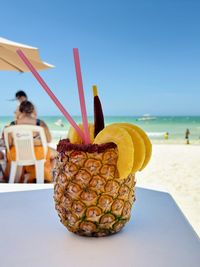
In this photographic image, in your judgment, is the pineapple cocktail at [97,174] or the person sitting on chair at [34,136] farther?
the person sitting on chair at [34,136]

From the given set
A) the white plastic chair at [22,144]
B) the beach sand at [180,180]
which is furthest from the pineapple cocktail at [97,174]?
the white plastic chair at [22,144]

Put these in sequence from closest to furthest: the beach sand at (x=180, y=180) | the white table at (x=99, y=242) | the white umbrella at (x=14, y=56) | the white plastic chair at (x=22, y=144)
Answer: the white table at (x=99, y=242), the white umbrella at (x=14, y=56), the white plastic chair at (x=22, y=144), the beach sand at (x=180, y=180)

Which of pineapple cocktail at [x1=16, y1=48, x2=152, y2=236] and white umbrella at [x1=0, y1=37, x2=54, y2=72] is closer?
pineapple cocktail at [x1=16, y1=48, x2=152, y2=236]

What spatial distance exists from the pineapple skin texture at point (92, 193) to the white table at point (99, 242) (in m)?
0.04

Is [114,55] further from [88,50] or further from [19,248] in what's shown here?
[19,248]

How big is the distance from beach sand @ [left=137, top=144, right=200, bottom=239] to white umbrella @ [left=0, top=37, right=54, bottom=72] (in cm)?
160

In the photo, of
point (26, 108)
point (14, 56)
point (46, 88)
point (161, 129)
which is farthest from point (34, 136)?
point (161, 129)

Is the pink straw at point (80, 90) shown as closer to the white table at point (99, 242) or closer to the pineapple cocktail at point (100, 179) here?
the pineapple cocktail at point (100, 179)

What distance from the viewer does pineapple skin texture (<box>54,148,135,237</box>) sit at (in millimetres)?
692

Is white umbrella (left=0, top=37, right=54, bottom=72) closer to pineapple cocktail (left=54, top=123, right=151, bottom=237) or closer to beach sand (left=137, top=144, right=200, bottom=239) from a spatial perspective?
beach sand (left=137, top=144, right=200, bottom=239)

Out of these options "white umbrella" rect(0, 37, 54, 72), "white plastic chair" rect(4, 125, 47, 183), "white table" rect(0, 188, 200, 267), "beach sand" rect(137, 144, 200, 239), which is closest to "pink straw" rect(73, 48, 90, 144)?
"white table" rect(0, 188, 200, 267)

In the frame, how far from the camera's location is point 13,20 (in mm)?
50219

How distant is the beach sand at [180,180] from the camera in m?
3.87

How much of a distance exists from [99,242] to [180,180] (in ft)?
17.1
